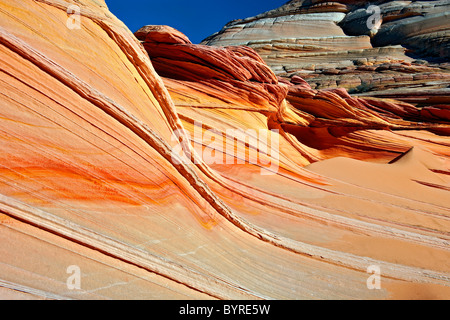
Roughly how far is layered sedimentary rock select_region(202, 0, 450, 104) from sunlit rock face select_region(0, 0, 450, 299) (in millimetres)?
11577

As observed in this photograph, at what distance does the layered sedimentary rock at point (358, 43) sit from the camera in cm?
1653

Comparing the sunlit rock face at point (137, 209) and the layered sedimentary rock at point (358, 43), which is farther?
the layered sedimentary rock at point (358, 43)

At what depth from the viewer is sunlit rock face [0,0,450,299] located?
7.22 ft

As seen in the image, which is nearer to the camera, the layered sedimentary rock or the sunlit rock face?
the sunlit rock face

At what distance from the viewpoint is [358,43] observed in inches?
1081

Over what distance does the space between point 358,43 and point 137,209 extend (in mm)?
29760

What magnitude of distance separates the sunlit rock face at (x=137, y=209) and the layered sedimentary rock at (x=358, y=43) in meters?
11.6

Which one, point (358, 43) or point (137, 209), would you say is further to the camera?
point (358, 43)

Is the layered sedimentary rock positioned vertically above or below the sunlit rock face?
above

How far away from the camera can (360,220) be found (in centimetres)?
470

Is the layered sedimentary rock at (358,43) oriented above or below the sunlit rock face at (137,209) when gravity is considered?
above
